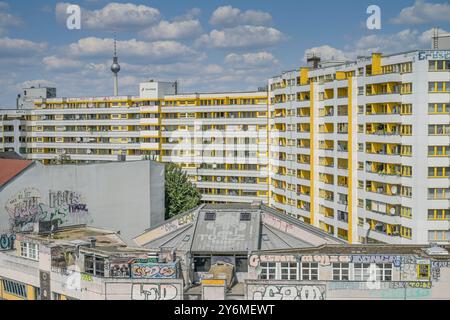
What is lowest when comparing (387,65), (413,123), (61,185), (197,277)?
(197,277)

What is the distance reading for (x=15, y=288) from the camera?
1271 inches

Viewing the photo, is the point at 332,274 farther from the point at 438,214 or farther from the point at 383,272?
the point at 438,214

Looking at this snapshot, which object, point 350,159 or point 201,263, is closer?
point 201,263

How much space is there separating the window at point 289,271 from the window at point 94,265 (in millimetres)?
7999

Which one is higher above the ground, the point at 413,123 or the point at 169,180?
the point at 413,123

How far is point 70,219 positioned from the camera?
4497 cm

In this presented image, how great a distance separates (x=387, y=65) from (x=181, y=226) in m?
20.1

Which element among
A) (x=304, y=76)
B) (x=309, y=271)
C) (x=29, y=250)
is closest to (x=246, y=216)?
(x=309, y=271)

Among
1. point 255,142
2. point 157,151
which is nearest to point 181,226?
point 255,142

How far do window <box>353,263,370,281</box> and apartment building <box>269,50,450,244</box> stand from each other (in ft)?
56.6

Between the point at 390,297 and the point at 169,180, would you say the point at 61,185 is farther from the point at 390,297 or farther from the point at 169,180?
the point at 390,297

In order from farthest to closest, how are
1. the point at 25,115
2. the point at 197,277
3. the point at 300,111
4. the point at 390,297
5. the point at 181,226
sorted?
the point at 25,115, the point at 300,111, the point at 181,226, the point at 197,277, the point at 390,297

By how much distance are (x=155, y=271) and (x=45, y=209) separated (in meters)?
20.3

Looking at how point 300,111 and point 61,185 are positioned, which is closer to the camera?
point 61,185
